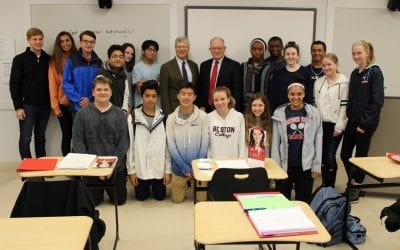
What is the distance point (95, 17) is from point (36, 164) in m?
2.47

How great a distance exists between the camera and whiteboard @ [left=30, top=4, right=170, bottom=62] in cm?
469

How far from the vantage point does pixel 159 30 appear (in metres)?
4.82

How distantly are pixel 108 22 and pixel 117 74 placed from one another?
0.93m

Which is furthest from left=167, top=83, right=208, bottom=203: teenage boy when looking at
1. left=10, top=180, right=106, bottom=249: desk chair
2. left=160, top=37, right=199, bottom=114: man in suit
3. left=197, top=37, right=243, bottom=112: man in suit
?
left=10, top=180, right=106, bottom=249: desk chair

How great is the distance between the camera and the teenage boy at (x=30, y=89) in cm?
441

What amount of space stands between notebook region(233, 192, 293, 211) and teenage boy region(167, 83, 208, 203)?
5.58 ft

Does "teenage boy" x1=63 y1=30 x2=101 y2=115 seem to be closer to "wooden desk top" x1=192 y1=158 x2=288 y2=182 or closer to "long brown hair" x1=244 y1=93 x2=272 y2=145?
"long brown hair" x1=244 y1=93 x2=272 y2=145

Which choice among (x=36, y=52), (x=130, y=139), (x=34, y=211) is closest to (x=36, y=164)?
(x=34, y=211)

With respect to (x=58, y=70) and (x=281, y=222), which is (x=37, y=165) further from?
(x=58, y=70)

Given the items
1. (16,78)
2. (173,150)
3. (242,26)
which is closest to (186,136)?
(173,150)

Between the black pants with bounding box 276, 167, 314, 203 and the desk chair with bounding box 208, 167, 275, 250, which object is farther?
the black pants with bounding box 276, 167, 314, 203

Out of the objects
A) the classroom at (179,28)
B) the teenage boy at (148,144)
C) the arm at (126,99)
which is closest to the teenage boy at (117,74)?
the arm at (126,99)

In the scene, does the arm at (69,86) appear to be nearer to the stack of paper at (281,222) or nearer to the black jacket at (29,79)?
the black jacket at (29,79)

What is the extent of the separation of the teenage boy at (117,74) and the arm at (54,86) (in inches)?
25.4
